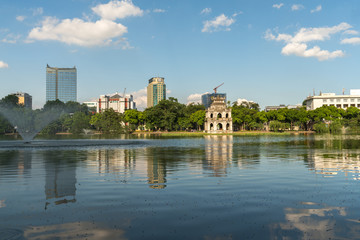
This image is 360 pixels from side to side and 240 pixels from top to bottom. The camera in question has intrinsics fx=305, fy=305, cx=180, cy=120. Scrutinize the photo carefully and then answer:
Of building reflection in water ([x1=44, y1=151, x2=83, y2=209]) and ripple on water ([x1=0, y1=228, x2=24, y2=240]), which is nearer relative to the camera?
ripple on water ([x1=0, y1=228, x2=24, y2=240])

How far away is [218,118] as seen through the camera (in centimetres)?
15950

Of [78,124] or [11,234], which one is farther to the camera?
[78,124]

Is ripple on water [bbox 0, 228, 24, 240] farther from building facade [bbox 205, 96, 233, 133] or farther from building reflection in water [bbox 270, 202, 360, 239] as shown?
building facade [bbox 205, 96, 233, 133]

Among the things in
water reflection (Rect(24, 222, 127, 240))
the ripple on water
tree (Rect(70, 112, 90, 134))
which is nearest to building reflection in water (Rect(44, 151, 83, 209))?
the ripple on water

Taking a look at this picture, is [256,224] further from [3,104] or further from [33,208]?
[3,104]

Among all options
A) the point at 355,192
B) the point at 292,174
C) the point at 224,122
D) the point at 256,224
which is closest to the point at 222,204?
the point at 256,224

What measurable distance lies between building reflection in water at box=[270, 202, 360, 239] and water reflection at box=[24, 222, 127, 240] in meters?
4.94

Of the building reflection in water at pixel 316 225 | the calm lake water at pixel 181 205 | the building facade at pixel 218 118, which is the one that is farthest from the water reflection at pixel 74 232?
the building facade at pixel 218 118

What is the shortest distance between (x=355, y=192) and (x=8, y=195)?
16.8 m

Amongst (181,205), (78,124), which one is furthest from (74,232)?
(78,124)

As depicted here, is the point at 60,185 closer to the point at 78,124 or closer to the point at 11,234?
the point at 11,234

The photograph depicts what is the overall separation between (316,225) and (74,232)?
7.86 meters

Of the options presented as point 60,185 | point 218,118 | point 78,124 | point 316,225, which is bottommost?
point 316,225

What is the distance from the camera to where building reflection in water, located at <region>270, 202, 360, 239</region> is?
9.30 metres
